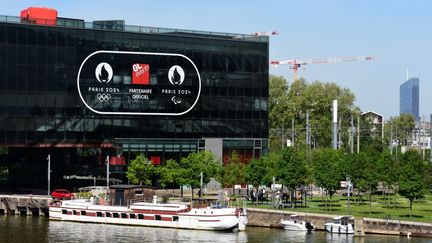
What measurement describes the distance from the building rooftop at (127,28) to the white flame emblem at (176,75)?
18.1 ft

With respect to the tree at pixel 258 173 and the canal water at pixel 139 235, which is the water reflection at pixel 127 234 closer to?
the canal water at pixel 139 235

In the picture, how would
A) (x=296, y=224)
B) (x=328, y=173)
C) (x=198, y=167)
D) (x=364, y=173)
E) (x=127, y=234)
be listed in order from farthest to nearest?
(x=198, y=167) < (x=364, y=173) < (x=328, y=173) < (x=296, y=224) < (x=127, y=234)

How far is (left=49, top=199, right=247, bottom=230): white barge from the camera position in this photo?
105m

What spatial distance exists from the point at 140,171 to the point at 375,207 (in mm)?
33182

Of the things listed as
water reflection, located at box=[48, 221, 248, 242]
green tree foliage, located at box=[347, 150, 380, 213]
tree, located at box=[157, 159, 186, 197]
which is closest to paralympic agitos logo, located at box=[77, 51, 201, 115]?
tree, located at box=[157, 159, 186, 197]

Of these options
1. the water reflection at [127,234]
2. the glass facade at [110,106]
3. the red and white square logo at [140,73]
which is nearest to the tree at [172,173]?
the glass facade at [110,106]

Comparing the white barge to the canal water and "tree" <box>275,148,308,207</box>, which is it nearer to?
the canal water

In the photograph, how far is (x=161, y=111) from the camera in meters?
140

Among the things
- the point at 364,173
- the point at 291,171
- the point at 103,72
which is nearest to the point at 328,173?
the point at 291,171

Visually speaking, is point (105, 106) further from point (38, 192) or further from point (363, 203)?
point (363, 203)

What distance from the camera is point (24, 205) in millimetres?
120938

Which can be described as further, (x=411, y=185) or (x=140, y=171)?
(x=140, y=171)

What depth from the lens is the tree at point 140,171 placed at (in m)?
130

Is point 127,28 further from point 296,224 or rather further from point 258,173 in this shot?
point 296,224
